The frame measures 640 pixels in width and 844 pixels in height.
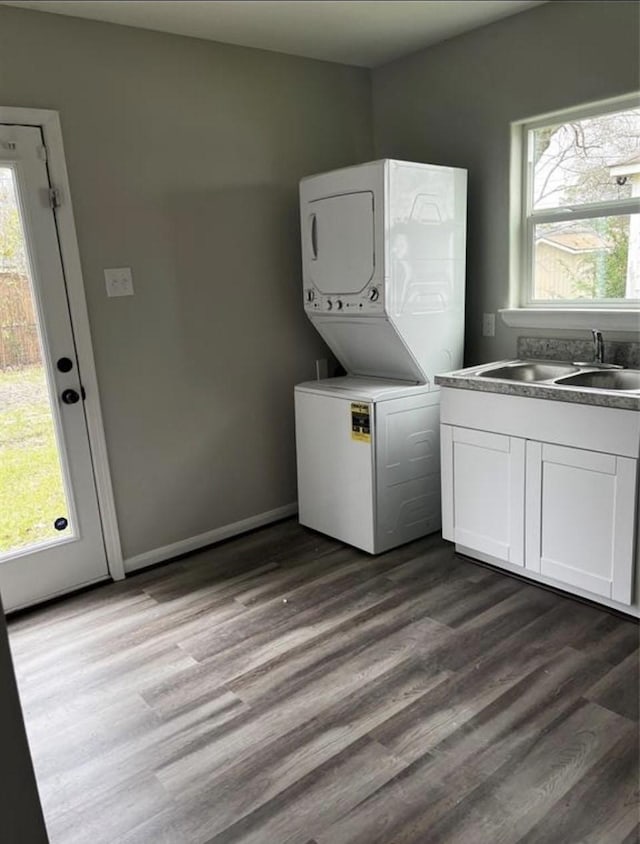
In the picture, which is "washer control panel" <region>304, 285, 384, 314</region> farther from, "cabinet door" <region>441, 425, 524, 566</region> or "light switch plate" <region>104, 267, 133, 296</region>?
"light switch plate" <region>104, 267, 133, 296</region>

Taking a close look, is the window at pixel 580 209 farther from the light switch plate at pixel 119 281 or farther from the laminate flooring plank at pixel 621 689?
the light switch plate at pixel 119 281

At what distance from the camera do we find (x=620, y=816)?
1630 mm

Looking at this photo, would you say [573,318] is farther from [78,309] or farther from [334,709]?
[78,309]

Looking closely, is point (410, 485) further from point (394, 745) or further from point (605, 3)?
point (605, 3)

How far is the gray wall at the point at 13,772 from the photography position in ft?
3.60

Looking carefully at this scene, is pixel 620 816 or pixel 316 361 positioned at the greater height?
pixel 316 361

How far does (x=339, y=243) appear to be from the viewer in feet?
9.93

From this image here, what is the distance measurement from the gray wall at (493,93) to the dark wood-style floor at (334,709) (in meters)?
1.46

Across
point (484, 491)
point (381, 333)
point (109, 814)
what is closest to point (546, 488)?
point (484, 491)

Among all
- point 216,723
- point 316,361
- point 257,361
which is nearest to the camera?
point 216,723

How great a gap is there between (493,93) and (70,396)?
244 cm

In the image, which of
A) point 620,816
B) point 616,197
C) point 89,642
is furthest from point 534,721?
point 616,197

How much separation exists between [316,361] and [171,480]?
1077mm

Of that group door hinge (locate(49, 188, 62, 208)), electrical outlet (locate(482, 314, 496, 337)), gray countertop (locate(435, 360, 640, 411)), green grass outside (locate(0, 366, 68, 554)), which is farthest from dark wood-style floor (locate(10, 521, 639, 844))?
door hinge (locate(49, 188, 62, 208))
